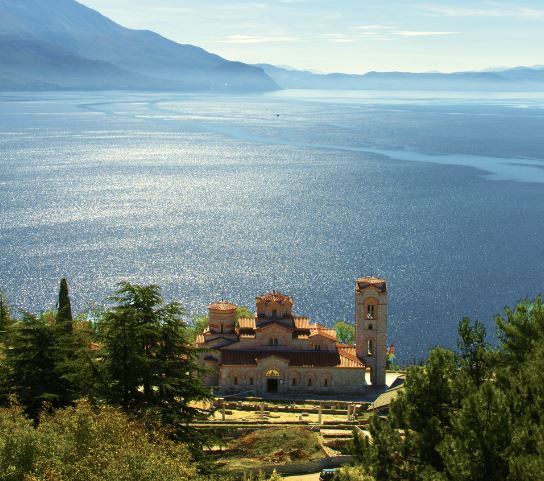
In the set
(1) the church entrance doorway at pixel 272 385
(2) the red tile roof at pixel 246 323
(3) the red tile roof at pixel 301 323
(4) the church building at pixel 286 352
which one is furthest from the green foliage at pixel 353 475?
Answer: (2) the red tile roof at pixel 246 323

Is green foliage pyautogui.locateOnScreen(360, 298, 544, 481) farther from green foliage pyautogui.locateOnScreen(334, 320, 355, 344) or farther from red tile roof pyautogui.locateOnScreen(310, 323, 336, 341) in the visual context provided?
green foliage pyautogui.locateOnScreen(334, 320, 355, 344)

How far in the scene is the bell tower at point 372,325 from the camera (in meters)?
65.1

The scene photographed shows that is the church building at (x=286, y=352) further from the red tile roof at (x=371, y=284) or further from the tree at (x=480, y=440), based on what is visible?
the tree at (x=480, y=440)

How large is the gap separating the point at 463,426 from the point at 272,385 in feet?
117

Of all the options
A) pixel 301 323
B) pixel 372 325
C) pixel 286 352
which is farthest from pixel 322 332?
pixel 372 325

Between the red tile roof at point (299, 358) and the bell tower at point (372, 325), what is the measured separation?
208 cm

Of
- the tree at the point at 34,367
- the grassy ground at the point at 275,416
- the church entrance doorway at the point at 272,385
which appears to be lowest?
the church entrance doorway at the point at 272,385

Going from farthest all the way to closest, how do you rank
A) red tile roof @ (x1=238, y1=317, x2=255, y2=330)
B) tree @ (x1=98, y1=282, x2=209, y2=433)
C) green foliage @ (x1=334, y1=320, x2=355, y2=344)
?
green foliage @ (x1=334, y1=320, x2=355, y2=344), red tile roof @ (x1=238, y1=317, x2=255, y2=330), tree @ (x1=98, y1=282, x2=209, y2=433)

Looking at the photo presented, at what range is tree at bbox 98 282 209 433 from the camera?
38.7m

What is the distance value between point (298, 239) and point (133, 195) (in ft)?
160

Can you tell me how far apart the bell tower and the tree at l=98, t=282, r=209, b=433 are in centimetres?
2613

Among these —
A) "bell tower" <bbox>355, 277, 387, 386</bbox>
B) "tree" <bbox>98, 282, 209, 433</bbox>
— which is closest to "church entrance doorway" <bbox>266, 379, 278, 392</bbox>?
"bell tower" <bbox>355, 277, 387, 386</bbox>

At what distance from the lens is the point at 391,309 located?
310ft

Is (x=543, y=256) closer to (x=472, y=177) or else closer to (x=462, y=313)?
(x=462, y=313)
